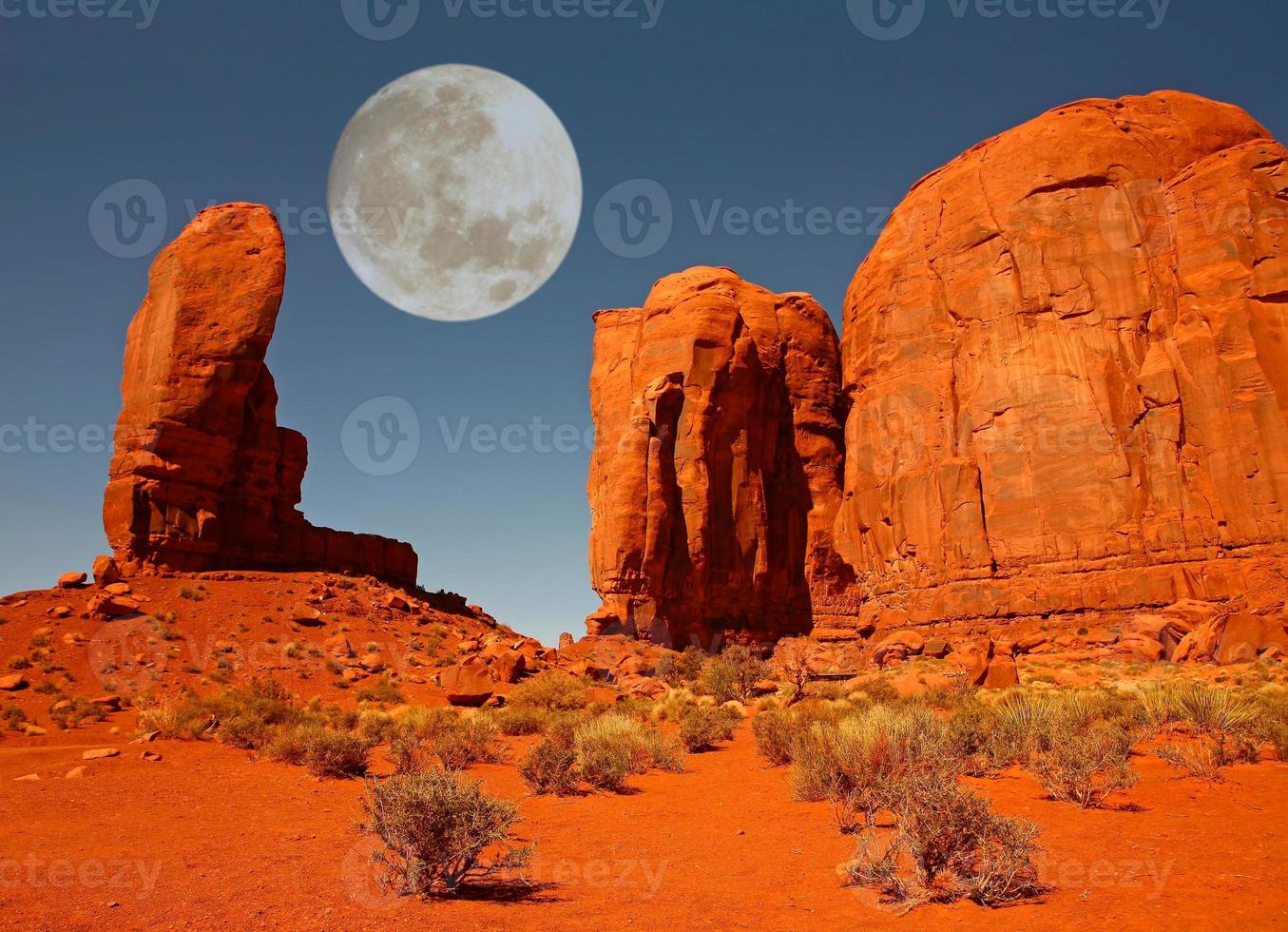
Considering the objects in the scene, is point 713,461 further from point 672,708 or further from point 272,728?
point 272,728

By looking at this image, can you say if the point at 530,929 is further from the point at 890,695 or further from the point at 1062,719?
the point at 890,695

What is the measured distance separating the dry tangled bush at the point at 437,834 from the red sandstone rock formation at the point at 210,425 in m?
27.3

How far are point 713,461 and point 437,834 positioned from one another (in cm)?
3826

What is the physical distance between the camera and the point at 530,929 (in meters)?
5.64

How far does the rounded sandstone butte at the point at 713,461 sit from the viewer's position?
1622 inches

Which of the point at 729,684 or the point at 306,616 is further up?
the point at 306,616

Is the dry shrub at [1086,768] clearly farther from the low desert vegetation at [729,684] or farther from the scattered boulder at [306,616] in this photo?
the scattered boulder at [306,616]

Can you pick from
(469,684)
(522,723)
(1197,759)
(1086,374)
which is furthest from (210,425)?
(1086,374)

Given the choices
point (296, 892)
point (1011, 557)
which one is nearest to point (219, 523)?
point (296, 892)

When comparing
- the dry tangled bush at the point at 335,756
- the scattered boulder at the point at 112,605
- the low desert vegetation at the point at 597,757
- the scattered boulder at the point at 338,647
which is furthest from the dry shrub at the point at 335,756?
the scattered boulder at the point at 112,605

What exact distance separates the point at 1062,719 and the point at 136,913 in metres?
11.9

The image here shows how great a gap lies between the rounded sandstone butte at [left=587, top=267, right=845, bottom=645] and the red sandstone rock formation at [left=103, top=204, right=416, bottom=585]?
1473 centimetres

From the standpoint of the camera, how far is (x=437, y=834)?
673 centimetres

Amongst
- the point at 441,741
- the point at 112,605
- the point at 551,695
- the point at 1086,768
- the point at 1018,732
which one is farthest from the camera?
the point at 112,605
